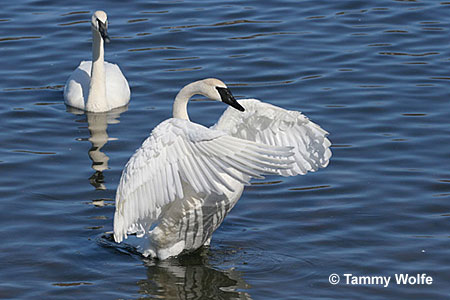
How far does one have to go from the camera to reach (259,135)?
816 centimetres

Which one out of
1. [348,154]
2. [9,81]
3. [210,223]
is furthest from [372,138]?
[9,81]

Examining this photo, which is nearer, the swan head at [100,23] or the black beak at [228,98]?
the black beak at [228,98]

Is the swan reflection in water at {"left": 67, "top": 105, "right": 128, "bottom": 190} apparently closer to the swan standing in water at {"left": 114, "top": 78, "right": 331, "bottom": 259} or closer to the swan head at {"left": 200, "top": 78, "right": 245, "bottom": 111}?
the swan standing in water at {"left": 114, "top": 78, "right": 331, "bottom": 259}

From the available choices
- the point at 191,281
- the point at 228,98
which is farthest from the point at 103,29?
the point at 191,281

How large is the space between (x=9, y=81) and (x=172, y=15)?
10.8 feet

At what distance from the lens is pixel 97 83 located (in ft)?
39.1

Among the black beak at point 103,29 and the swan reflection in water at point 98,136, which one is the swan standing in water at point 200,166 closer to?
the swan reflection in water at point 98,136

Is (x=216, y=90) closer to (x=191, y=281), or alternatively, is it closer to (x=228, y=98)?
(x=228, y=98)

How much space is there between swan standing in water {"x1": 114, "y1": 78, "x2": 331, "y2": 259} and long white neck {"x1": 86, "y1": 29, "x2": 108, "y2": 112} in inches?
153

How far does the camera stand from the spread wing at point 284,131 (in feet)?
26.0

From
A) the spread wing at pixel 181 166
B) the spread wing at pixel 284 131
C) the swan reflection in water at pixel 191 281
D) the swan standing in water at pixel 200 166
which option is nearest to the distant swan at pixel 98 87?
the swan standing in water at pixel 200 166

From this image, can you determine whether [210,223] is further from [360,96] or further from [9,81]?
[9,81]

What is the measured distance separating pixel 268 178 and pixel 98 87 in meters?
2.93

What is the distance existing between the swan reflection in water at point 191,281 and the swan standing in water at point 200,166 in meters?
0.12
